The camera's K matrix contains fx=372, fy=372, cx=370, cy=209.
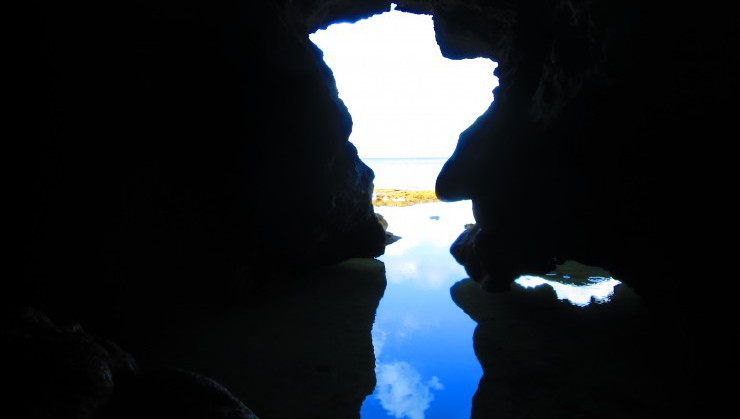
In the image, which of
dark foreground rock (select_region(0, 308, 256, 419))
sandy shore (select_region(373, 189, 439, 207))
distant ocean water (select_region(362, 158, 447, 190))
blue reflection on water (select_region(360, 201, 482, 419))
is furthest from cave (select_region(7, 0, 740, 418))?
sandy shore (select_region(373, 189, 439, 207))

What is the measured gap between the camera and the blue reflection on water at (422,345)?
6.34 m

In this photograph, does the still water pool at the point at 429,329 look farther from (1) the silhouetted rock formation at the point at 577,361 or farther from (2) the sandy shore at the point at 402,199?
(2) the sandy shore at the point at 402,199

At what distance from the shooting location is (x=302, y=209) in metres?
12.5

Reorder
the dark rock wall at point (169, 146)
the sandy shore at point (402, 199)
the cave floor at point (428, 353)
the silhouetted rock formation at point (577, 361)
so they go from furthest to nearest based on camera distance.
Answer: the sandy shore at point (402, 199), the dark rock wall at point (169, 146), the cave floor at point (428, 353), the silhouetted rock formation at point (577, 361)

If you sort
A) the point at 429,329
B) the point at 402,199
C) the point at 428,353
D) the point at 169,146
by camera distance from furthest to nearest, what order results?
the point at 402,199 → the point at 429,329 → the point at 169,146 → the point at 428,353

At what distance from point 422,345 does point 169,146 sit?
25.4ft

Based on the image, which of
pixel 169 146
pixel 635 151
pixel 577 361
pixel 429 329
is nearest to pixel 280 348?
pixel 429 329

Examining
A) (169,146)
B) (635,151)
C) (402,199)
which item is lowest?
(402,199)

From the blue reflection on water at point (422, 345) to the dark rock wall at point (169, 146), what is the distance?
4.16 meters

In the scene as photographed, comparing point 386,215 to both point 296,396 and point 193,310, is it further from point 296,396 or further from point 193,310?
point 296,396

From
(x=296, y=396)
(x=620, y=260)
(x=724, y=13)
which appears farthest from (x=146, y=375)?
(x=620, y=260)

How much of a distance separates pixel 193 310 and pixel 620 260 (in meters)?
10.6

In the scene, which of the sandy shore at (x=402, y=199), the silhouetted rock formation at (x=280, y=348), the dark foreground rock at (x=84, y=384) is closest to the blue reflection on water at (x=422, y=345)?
the silhouetted rock formation at (x=280, y=348)

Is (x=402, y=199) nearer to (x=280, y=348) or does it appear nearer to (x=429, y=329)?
(x=429, y=329)
